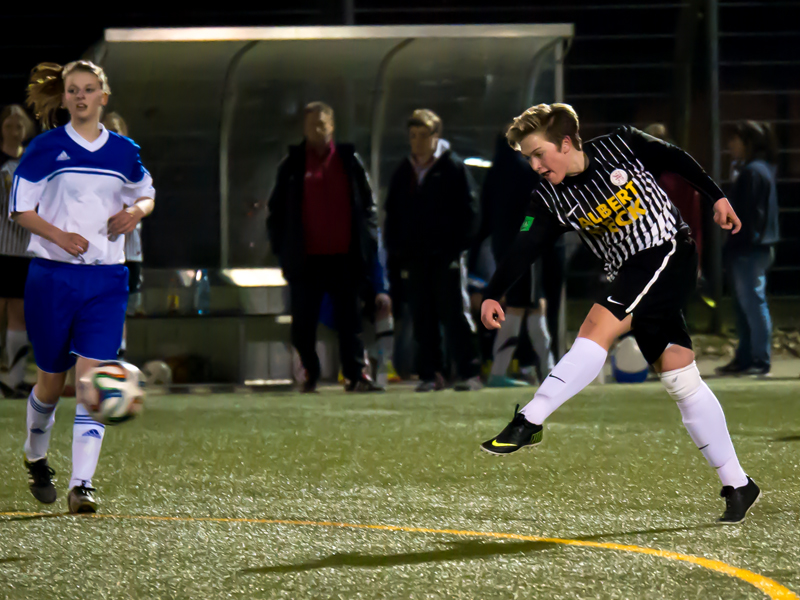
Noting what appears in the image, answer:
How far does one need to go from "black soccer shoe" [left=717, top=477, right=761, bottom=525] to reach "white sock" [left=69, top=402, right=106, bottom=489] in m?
2.15

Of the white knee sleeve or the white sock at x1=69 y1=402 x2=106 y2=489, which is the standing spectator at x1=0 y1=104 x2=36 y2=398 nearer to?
the white sock at x1=69 y1=402 x2=106 y2=489

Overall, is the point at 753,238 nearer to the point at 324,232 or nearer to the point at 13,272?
the point at 324,232

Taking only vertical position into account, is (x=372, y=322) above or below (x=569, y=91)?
below

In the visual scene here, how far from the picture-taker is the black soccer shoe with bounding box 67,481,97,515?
498 cm

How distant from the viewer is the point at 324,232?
962 centimetres

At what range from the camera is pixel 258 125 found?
10.8m

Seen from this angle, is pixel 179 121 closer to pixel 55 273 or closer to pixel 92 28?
pixel 92 28

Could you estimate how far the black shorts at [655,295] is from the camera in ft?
15.3

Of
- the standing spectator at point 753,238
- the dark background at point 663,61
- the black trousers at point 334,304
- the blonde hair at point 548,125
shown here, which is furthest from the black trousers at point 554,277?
the blonde hair at point 548,125

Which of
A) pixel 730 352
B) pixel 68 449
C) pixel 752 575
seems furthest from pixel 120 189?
pixel 730 352

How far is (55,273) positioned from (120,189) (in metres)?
0.40

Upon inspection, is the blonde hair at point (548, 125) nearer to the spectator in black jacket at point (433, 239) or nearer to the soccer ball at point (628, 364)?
the spectator in black jacket at point (433, 239)

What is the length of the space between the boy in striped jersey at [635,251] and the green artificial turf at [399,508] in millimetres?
371

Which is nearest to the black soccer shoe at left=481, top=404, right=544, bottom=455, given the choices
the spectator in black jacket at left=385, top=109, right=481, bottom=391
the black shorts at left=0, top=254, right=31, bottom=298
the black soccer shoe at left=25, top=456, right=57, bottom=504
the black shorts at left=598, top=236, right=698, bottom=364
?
the black shorts at left=598, top=236, right=698, bottom=364
